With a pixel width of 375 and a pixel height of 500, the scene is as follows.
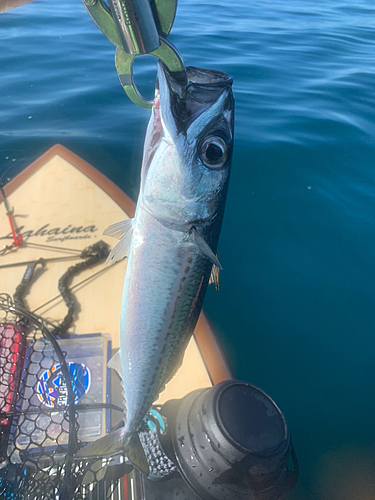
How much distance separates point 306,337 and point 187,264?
127 inches

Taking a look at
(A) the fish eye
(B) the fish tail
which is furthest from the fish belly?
(A) the fish eye

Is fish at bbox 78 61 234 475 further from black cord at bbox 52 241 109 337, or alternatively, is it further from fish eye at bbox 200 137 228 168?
black cord at bbox 52 241 109 337

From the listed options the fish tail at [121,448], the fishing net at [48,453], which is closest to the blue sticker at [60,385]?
the fishing net at [48,453]

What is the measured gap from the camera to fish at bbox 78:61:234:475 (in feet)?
5.17

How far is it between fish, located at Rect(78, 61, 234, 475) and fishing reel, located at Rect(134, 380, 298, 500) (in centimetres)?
37

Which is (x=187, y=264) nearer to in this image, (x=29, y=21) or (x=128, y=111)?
(x=128, y=111)

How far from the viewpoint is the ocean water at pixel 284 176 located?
3.79 metres

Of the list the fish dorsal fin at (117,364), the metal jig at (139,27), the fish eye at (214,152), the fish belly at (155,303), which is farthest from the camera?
the fish dorsal fin at (117,364)

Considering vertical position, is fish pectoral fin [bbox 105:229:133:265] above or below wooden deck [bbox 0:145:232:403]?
above

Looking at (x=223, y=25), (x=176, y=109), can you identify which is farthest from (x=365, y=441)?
(x=223, y=25)

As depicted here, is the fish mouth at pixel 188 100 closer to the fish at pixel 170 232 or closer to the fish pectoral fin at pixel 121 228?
the fish at pixel 170 232

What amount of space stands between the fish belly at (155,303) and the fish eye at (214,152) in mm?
443

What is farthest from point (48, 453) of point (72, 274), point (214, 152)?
point (214, 152)

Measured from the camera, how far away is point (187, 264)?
1.86 m
